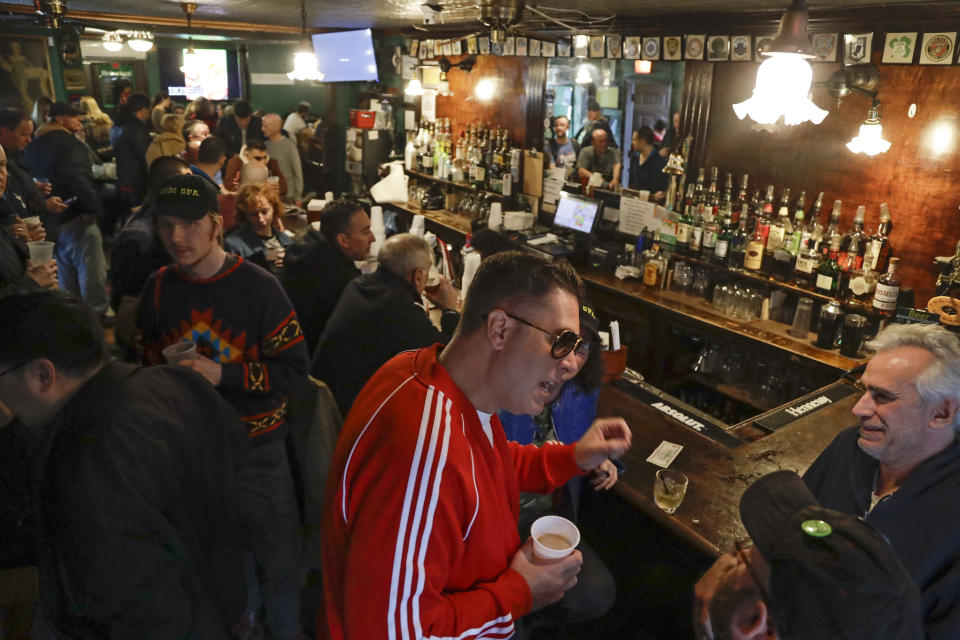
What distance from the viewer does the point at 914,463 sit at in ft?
5.79

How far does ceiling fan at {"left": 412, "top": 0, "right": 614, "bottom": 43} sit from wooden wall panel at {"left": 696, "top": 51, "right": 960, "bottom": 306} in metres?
1.20

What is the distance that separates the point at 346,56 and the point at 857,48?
5800 mm

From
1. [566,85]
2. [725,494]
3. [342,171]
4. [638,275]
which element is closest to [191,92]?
[342,171]

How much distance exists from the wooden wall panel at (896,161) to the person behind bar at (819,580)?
2.78m

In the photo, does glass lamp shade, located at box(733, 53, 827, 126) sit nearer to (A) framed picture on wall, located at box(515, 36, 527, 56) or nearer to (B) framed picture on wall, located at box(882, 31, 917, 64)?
(B) framed picture on wall, located at box(882, 31, 917, 64)

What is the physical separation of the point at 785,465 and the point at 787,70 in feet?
4.52

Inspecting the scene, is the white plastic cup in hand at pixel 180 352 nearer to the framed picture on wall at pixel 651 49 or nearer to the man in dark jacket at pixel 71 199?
the framed picture on wall at pixel 651 49

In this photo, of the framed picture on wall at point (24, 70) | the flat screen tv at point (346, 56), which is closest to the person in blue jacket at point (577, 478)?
the flat screen tv at point (346, 56)

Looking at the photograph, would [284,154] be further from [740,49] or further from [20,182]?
[740,49]

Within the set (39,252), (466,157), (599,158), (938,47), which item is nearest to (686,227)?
(938,47)

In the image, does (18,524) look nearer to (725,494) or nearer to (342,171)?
(725,494)

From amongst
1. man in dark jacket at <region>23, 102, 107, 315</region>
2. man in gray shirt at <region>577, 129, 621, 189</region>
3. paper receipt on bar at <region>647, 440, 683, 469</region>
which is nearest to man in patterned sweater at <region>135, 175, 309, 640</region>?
paper receipt on bar at <region>647, 440, 683, 469</region>

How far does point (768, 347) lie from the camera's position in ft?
11.0

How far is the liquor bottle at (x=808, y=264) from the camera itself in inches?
134
